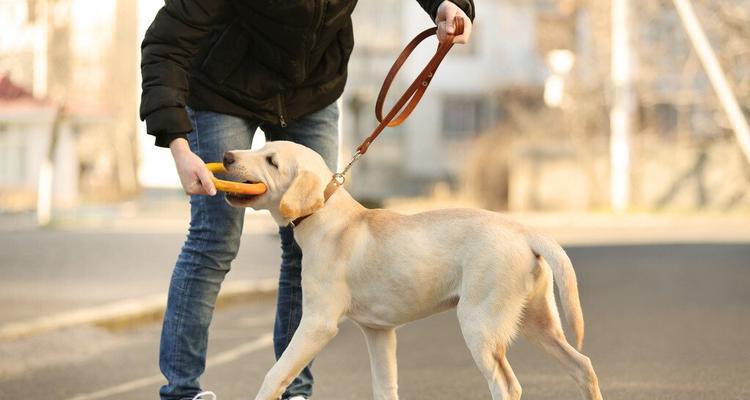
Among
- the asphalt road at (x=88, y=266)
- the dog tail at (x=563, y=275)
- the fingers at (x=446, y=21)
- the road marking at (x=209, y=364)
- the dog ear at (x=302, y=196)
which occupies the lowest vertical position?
the asphalt road at (x=88, y=266)

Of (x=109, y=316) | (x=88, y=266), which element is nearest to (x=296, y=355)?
(x=109, y=316)

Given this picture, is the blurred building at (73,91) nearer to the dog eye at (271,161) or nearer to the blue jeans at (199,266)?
the blue jeans at (199,266)

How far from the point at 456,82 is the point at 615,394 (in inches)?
1542

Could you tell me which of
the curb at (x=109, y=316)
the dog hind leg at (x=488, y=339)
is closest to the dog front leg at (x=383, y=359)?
the dog hind leg at (x=488, y=339)

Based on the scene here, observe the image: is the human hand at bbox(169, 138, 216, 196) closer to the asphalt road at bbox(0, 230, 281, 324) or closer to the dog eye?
the dog eye

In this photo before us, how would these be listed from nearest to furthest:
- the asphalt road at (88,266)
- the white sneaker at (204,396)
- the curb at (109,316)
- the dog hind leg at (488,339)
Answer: the dog hind leg at (488,339), the white sneaker at (204,396), the curb at (109,316), the asphalt road at (88,266)

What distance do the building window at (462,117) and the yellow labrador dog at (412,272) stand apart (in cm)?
4030

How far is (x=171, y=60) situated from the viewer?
187 inches

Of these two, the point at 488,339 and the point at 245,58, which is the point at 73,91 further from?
the point at 488,339

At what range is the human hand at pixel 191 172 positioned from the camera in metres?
4.54

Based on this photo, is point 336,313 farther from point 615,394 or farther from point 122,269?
point 122,269

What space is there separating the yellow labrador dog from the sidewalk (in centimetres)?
28

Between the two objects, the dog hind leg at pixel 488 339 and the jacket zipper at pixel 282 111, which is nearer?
the dog hind leg at pixel 488 339

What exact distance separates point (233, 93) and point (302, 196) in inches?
26.7
